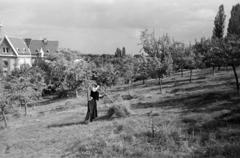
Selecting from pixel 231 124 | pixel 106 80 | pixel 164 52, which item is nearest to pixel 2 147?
pixel 231 124

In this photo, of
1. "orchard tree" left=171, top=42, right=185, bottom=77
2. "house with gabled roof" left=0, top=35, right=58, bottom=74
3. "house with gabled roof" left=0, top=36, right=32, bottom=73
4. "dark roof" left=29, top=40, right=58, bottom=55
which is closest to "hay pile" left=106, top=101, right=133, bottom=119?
A: "orchard tree" left=171, top=42, right=185, bottom=77

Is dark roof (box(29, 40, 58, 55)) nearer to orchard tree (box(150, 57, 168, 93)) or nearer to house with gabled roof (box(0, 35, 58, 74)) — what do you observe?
house with gabled roof (box(0, 35, 58, 74))

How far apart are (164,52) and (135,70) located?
779cm

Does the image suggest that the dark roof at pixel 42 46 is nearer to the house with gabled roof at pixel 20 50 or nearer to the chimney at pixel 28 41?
the house with gabled roof at pixel 20 50

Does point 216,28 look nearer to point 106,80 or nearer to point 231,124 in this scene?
point 106,80

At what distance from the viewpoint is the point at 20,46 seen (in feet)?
201

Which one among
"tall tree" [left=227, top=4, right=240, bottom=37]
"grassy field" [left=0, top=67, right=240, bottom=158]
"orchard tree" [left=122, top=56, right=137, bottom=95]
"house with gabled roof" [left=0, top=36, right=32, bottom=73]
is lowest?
"grassy field" [left=0, top=67, right=240, bottom=158]

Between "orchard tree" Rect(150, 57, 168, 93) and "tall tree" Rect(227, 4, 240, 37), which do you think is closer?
"orchard tree" Rect(150, 57, 168, 93)

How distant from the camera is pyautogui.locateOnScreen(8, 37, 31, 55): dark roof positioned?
59.8 metres

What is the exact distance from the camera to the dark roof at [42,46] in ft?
209

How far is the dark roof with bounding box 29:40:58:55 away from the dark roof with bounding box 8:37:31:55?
177cm

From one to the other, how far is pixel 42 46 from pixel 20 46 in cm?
547

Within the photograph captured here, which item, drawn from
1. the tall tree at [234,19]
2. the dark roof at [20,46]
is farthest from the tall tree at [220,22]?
the dark roof at [20,46]

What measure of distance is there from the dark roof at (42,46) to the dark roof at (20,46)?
1769mm
